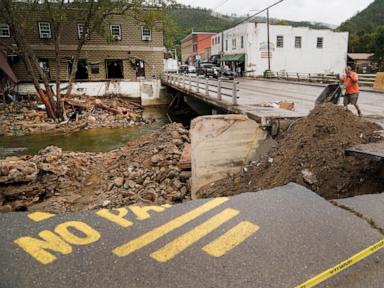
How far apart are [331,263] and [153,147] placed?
9432 mm

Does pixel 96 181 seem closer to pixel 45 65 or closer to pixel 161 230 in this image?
pixel 161 230

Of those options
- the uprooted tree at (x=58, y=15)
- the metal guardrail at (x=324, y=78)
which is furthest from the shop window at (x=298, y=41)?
the uprooted tree at (x=58, y=15)

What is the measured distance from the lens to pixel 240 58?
41.9 m

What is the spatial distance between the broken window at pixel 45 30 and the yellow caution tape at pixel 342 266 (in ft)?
107

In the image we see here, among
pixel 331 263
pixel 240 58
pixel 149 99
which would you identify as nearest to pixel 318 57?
pixel 240 58

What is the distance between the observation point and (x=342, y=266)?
2.98 meters

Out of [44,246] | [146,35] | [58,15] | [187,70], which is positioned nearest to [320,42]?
[187,70]

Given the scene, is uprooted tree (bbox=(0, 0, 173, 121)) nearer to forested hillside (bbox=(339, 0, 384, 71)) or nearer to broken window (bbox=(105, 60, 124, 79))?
broken window (bbox=(105, 60, 124, 79))

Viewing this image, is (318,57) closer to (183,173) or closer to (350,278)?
(183,173)

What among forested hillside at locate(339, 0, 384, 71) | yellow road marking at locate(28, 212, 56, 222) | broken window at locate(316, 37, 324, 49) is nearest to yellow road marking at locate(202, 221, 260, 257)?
yellow road marking at locate(28, 212, 56, 222)

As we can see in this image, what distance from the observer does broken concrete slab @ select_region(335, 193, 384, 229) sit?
13.0ft

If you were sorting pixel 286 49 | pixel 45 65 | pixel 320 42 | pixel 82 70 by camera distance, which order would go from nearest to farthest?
pixel 45 65 → pixel 82 70 → pixel 286 49 → pixel 320 42

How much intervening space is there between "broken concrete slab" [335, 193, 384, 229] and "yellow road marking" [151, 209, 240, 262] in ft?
5.13

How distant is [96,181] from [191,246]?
7859mm
